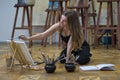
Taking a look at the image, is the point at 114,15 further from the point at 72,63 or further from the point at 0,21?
the point at 72,63

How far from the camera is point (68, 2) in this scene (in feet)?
18.1

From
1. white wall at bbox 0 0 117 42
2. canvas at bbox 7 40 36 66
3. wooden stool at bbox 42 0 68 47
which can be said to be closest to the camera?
canvas at bbox 7 40 36 66

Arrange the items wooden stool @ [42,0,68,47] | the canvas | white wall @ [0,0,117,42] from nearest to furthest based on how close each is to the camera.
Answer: the canvas → wooden stool @ [42,0,68,47] → white wall @ [0,0,117,42]

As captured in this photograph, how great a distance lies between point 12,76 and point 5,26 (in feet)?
12.4

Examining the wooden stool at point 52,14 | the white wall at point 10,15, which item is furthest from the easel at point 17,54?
the white wall at point 10,15

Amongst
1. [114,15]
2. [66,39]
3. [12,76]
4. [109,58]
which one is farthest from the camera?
[114,15]

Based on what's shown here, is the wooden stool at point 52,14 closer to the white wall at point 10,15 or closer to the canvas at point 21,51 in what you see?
the white wall at point 10,15

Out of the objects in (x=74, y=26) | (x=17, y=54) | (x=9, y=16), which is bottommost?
(x=17, y=54)

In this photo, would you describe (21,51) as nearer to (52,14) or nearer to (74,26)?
(74,26)

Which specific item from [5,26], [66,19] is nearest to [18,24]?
[5,26]

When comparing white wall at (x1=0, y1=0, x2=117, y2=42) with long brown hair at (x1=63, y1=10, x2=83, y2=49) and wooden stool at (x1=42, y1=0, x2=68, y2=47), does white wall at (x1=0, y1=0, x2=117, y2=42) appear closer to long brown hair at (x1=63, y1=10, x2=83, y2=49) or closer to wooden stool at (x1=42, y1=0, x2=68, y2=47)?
wooden stool at (x1=42, y1=0, x2=68, y2=47)

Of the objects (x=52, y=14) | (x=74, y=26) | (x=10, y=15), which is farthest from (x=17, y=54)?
(x=10, y=15)

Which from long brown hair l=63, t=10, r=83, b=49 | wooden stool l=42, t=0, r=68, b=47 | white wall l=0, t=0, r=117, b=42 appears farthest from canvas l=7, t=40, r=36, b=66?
white wall l=0, t=0, r=117, b=42

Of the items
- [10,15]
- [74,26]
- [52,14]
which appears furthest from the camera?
[10,15]
